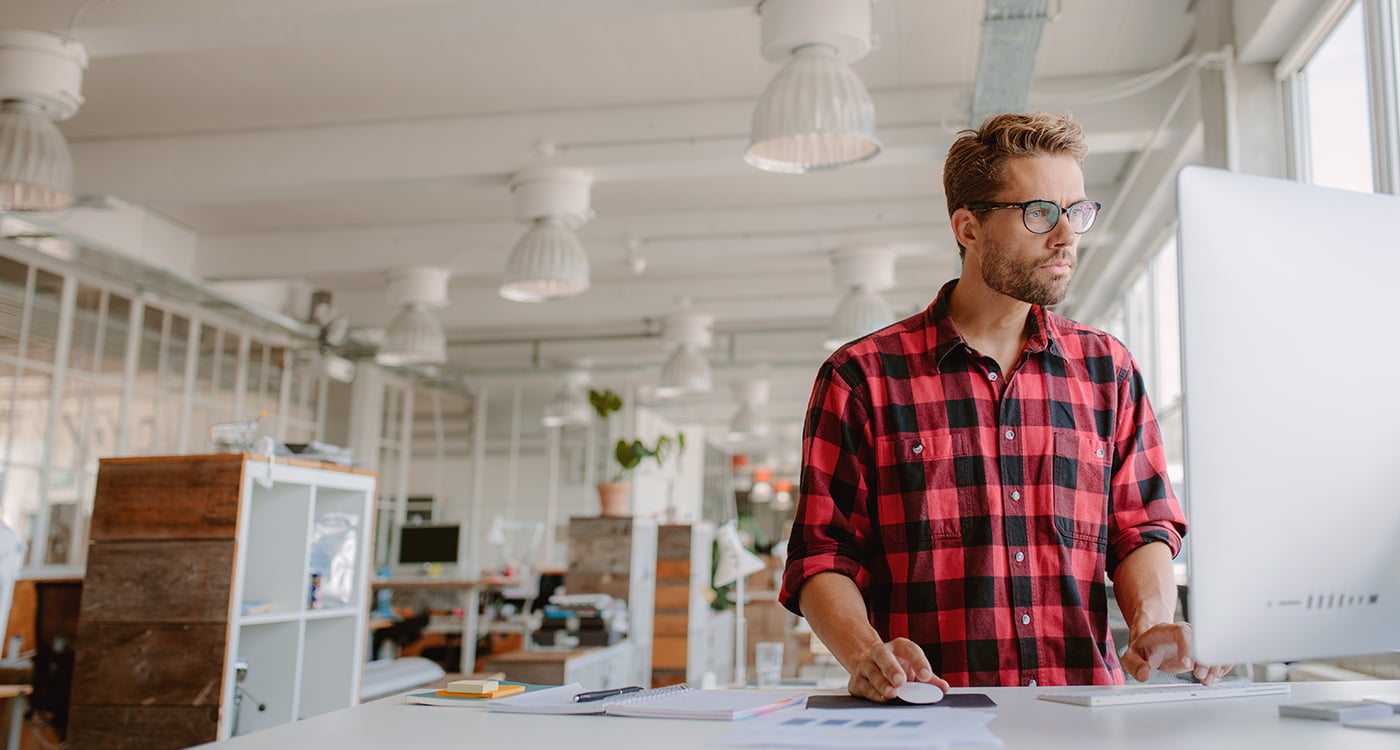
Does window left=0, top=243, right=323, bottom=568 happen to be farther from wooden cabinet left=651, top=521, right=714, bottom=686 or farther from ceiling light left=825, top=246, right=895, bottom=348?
ceiling light left=825, top=246, right=895, bottom=348

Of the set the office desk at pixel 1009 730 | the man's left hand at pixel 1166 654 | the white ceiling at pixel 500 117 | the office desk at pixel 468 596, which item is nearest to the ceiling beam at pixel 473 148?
the white ceiling at pixel 500 117

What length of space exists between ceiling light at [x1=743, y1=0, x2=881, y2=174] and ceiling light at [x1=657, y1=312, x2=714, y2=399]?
17.6ft

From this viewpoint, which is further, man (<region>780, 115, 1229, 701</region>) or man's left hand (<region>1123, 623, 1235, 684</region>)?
man (<region>780, 115, 1229, 701</region>)

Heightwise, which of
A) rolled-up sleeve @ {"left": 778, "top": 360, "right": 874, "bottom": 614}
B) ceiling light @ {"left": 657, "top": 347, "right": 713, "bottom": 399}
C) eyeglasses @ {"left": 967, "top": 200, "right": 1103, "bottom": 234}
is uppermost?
ceiling light @ {"left": 657, "top": 347, "right": 713, "bottom": 399}

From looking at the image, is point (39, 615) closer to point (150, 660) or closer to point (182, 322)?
point (150, 660)

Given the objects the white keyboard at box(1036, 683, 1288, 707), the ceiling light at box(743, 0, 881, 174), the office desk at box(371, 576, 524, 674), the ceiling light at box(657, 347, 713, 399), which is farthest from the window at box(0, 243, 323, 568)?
the white keyboard at box(1036, 683, 1288, 707)

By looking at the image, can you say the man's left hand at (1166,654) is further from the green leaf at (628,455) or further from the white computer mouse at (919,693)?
the green leaf at (628,455)

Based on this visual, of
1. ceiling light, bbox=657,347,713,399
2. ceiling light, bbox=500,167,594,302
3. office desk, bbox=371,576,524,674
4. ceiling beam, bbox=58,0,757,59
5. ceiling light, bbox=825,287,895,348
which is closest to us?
ceiling beam, bbox=58,0,757,59

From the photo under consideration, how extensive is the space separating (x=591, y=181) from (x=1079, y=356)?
4192 millimetres

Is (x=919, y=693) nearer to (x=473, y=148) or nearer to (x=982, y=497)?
(x=982, y=497)

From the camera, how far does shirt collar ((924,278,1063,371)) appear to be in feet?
5.70

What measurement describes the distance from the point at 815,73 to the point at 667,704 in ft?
8.84

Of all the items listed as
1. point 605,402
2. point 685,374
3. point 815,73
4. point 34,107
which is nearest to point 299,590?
point 34,107

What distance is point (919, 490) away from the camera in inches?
65.3
